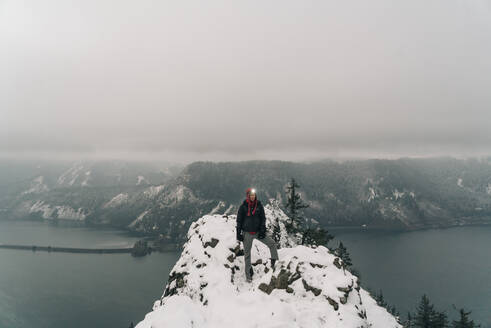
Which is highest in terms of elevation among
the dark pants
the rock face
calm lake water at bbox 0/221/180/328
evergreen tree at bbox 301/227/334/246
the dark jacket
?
the dark jacket

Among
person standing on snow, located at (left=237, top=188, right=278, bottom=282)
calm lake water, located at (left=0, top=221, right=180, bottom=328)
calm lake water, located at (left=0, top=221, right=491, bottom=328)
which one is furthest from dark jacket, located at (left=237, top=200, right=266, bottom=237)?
calm lake water, located at (left=0, top=221, right=180, bottom=328)

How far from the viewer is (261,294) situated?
52.0ft

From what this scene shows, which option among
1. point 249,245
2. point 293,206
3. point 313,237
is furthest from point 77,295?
point 249,245

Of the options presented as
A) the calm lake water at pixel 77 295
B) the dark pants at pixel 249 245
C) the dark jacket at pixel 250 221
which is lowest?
the calm lake water at pixel 77 295

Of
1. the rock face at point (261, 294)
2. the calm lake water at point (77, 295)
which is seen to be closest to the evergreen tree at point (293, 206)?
the rock face at point (261, 294)

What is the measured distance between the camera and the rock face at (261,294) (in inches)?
534

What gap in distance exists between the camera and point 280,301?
14523mm

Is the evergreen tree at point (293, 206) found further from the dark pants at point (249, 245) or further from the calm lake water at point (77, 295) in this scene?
the calm lake water at point (77, 295)

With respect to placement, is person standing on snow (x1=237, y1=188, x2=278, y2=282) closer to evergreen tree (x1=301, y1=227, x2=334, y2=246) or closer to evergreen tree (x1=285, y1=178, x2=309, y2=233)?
evergreen tree (x1=285, y1=178, x2=309, y2=233)

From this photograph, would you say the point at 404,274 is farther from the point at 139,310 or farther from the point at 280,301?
the point at 280,301

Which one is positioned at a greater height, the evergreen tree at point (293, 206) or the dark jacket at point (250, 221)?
the dark jacket at point (250, 221)

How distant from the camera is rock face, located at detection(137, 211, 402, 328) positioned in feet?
44.5

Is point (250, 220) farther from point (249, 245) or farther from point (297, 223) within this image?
point (297, 223)

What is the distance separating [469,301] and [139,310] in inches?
7036
